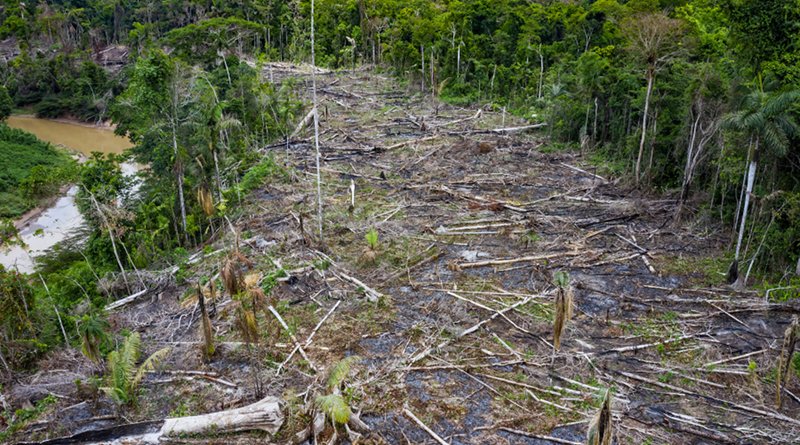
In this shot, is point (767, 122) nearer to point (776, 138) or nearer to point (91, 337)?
point (776, 138)

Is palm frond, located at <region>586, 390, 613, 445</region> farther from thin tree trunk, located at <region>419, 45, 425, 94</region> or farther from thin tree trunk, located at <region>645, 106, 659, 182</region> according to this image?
thin tree trunk, located at <region>419, 45, 425, 94</region>

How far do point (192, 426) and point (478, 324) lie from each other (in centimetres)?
518

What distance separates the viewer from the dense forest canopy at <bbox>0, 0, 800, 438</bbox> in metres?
12.1

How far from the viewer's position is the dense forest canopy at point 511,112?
12070mm

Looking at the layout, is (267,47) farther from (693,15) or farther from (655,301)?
(655,301)

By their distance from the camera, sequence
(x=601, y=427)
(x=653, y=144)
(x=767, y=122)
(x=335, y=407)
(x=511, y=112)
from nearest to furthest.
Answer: (x=601, y=427)
(x=335, y=407)
(x=767, y=122)
(x=653, y=144)
(x=511, y=112)

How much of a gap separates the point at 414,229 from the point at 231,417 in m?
7.71

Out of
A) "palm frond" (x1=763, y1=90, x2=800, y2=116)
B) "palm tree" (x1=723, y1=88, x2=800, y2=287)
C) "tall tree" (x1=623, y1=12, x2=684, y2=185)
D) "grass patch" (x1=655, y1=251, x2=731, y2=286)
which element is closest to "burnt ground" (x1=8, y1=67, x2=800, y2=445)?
"grass patch" (x1=655, y1=251, x2=731, y2=286)

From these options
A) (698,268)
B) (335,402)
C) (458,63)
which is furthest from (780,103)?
(458,63)

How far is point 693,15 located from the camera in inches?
755

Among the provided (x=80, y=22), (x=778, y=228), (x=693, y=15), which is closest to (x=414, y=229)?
(x=778, y=228)

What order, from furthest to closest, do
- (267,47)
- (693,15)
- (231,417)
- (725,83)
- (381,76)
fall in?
(267,47)
(381,76)
(693,15)
(725,83)
(231,417)

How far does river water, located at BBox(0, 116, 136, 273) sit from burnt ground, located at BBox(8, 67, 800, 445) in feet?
37.0

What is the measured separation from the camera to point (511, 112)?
26531 millimetres
